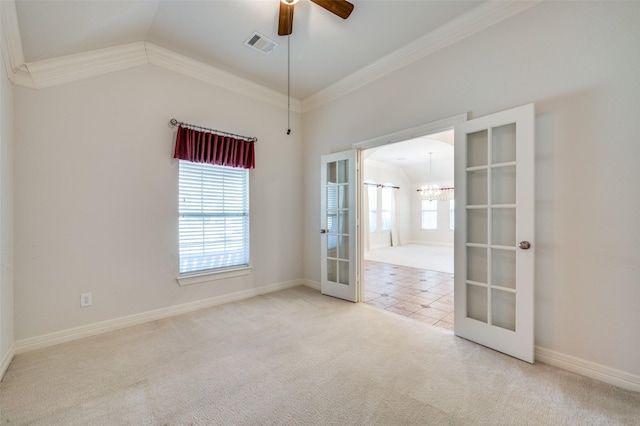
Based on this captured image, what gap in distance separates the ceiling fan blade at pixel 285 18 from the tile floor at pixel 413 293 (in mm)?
3343

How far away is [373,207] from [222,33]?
745 cm

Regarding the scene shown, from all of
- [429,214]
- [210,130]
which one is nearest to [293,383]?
[210,130]

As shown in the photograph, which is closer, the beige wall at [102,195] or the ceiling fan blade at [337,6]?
the ceiling fan blade at [337,6]

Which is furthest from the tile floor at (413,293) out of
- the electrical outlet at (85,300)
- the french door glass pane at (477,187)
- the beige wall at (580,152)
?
the electrical outlet at (85,300)

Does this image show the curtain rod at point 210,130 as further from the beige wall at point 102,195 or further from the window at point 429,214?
the window at point 429,214

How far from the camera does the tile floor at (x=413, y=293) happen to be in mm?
3250

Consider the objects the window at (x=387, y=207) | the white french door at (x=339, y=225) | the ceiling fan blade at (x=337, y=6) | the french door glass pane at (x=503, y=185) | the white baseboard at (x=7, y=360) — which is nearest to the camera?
the white baseboard at (x=7, y=360)

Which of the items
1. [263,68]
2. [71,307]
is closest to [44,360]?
[71,307]

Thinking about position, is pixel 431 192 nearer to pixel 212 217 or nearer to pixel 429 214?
pixel 429 214

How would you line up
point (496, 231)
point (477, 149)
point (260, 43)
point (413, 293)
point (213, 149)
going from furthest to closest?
1. point (413, 293)
2. point (213, 149)
3. point (260, 43)
4. point (477, 149)
5. point (496, 231)

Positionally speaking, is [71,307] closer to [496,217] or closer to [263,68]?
[263,68]

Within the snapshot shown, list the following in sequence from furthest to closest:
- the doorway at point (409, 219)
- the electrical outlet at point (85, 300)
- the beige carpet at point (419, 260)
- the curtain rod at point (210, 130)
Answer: the beige carpet at point (419, 260)
the doorway at point (409, 219)
the curtain rod at point (210, 130)
the electrical outlet at point (85, 300)

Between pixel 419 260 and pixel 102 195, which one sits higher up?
pixel 102 195

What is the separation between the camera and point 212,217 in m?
3.54
